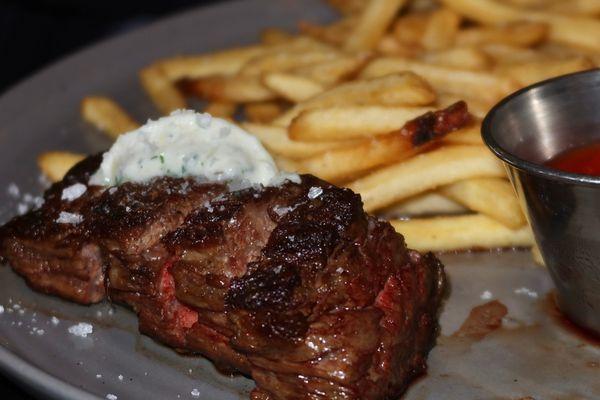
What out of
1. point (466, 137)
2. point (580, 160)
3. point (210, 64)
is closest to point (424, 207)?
point (466, 137)

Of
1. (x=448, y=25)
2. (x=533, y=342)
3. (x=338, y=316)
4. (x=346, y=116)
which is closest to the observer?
(x=338, y=316)

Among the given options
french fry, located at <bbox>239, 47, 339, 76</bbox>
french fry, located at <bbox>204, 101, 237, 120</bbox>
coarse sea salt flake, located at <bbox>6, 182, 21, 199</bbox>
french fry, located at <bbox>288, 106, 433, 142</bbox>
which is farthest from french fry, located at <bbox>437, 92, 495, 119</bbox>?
coarse sea salt flake, located at <bbox>6, 182, 21, 199</bbox>

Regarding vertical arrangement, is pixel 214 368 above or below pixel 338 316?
below

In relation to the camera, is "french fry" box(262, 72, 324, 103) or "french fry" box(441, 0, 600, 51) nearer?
"french fry" box(262, 72, 324, 103)

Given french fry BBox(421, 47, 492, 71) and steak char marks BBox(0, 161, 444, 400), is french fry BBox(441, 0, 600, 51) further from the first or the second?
steak char marks BBox(0, 161, 444, 400)

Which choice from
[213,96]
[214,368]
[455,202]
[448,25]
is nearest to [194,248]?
[214,368]

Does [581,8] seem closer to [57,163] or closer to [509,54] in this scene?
[509,54]

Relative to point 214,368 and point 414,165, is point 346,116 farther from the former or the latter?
point 214,368
